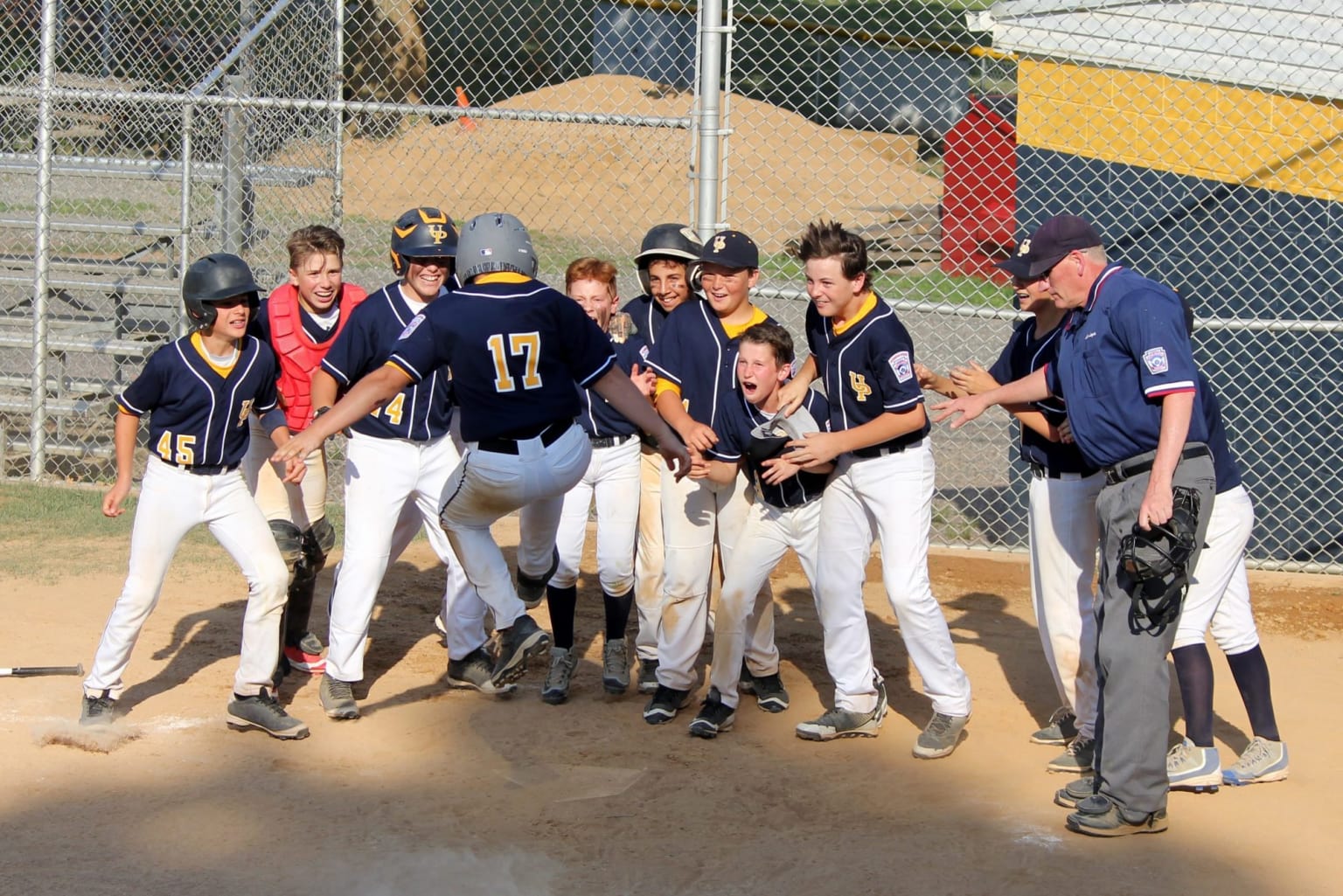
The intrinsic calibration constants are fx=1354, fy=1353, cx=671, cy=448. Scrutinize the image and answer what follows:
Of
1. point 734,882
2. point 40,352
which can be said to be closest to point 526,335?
point 734,882

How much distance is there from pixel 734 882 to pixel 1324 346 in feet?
17.6

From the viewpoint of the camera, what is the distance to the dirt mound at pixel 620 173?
57.7 feet

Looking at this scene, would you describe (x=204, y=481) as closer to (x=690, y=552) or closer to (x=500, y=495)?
(x=500, y=495)

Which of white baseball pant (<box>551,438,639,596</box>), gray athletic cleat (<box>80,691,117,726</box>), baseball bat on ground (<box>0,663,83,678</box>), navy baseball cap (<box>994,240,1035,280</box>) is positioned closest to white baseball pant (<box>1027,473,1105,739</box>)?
navy baseball cap (<box>994,240,1035,280</box>)

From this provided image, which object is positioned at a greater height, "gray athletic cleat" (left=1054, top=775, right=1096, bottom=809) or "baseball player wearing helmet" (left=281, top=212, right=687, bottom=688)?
"baseball player wearing helmet" (left=281, top=212, right=687, bottom=688)

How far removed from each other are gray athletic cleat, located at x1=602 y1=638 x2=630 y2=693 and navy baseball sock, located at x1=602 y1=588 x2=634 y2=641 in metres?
0.03

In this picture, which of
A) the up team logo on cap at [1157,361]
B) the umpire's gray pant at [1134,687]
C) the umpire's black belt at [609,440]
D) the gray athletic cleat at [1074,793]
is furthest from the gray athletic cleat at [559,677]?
the up team logo on cap at [1157,361]

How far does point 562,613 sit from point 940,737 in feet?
5.47

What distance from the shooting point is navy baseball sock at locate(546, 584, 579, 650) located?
5.65 metres

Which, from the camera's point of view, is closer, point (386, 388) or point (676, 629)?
point (386, 388)

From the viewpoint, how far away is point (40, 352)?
8539 mm

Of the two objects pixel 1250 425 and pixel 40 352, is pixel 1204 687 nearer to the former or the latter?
pixel 1250 425

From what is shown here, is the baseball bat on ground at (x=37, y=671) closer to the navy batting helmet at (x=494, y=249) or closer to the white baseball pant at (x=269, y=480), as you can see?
the white baseball pant at (x=269, y=480)

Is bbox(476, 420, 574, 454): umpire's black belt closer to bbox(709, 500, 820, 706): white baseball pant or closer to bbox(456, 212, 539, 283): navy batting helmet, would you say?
bbox(456, 212, 539, 283): navy batting helmet
